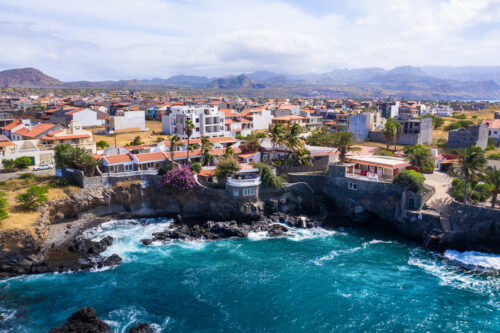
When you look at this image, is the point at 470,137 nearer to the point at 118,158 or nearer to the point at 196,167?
the point at 196,167

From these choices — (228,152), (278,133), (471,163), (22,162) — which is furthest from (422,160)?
(22,162)

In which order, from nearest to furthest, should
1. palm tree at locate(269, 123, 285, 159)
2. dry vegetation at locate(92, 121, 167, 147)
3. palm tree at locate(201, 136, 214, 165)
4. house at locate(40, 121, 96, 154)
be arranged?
palm tree at locate(201, 136, 214, 165), palm tree at locate(269, 123, 285, 159), house at locate(40, 121, 96, 154), dry vegetation at locate(92, 121, 167, 147)

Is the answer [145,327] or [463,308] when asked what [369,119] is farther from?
[145,327]

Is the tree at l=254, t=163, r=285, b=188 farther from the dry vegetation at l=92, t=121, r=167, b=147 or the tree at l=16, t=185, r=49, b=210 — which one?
the dry vegetation at l=92, t=121, r=167, b=147

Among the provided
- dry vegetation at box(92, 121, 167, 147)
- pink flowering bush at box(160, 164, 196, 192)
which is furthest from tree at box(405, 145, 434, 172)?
dry vegetation at box(92, 121, 167, 147)

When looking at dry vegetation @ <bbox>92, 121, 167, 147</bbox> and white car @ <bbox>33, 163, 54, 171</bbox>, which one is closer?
white car @ <bbox>33, 163, 54, 171</bbox>

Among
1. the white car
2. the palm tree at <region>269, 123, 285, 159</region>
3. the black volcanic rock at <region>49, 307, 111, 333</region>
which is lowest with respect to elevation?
the black volcanic rock at <region>49, 307, 111, 333</region>
